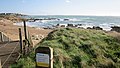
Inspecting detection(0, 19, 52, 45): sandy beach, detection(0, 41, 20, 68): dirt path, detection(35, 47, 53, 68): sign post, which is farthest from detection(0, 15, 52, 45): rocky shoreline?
detection(35, 47, 53, 68): sign post

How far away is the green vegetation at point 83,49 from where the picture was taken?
9.29 metres

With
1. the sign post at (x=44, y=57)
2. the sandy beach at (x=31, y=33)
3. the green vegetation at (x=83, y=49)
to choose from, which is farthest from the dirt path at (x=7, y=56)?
the sandy beach at (x=31, y=33)

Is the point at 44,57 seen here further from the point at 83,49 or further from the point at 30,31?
the point at 30,31

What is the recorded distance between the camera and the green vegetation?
929 centimetres

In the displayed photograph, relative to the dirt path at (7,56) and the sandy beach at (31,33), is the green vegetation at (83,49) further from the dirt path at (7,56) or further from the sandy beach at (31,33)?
the sandy beach at (31,33)

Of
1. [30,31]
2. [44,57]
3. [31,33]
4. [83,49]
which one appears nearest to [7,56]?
[83,49]

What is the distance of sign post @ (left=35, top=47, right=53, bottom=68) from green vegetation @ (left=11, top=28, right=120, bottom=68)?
4482 millimetres

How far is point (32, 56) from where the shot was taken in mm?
9469

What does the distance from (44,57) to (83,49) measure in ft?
21.3

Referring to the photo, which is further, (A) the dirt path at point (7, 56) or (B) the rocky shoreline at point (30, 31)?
(B) the rocky shoreline at point (30, 31)

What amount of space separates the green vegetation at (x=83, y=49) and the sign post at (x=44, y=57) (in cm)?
448

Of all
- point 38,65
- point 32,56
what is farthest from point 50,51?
point 32,56

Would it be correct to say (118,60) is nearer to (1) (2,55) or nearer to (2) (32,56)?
(2) (32,56)

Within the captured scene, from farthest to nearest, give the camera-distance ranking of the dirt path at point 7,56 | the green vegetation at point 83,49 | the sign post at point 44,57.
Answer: the dirt path at point 7,56
the green vegetation at point 83,49
the sign post at point 44,57
